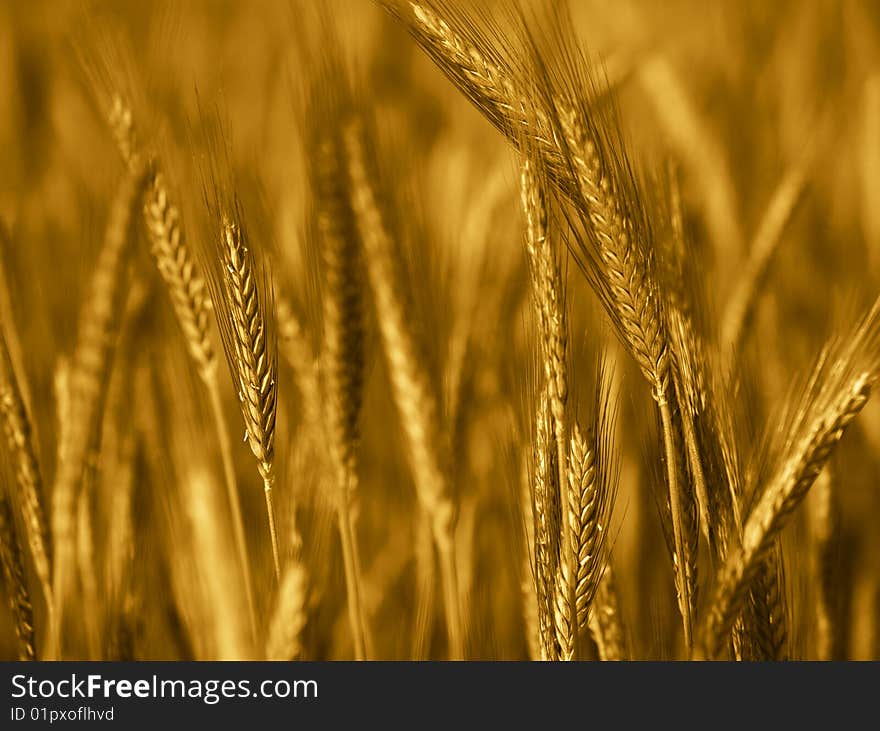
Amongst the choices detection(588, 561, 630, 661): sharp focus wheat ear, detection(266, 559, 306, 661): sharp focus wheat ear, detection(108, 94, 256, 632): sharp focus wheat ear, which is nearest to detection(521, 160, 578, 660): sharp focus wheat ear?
detection(588, 561, 630, 661): sharp focus wheat ear

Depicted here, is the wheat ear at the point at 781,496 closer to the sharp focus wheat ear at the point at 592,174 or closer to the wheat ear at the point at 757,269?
the sharp focus wheat ear at the point at 592,174

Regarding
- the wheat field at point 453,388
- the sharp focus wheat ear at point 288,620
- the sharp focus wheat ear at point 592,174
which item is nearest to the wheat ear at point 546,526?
the wheat field at point 453,388

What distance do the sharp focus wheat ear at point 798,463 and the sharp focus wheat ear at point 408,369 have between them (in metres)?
0.31

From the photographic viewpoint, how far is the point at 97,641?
3.43ft

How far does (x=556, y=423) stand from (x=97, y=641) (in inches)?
26.6

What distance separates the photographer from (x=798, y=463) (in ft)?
2.33

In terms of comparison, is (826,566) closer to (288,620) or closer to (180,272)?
(288,620)

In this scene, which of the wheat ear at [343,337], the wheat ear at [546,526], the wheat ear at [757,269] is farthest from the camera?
the wheat ear at [757,269]

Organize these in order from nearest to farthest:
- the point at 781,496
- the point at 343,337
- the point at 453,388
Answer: the point at 781,496 → the point at 343,337 → the point at 453,388

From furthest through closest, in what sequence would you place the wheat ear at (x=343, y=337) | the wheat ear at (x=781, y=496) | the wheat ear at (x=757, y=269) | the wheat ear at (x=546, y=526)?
the wheat ear at (x=757, y=269), the wheat ear at (x=343, y=337), the wheat ear at (x=546, y=526), the wheat ear at (x=781, y=496)

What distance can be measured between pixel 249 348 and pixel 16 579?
14.8 inches

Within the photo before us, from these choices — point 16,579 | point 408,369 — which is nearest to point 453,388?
point 408,369

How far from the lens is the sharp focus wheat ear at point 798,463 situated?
0.67m

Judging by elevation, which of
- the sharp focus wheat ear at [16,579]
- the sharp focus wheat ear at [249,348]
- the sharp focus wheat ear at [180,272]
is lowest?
the sharp focus wheat ear at [16,579]
